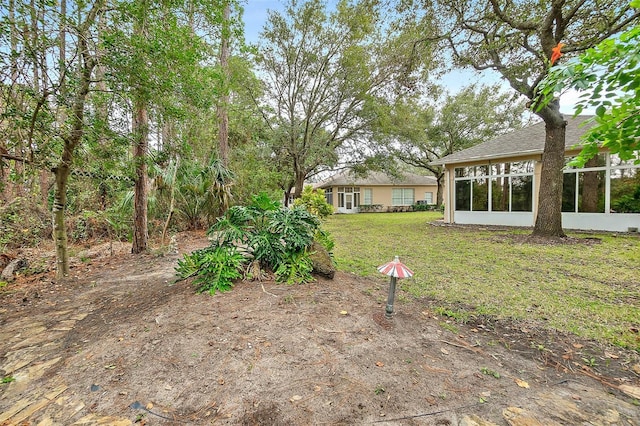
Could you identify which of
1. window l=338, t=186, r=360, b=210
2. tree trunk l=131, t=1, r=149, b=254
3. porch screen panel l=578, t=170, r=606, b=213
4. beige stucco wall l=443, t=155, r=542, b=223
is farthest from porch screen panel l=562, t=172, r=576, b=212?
window l=338, t=186, r=360, b=210

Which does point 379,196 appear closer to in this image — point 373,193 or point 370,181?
point 373,193

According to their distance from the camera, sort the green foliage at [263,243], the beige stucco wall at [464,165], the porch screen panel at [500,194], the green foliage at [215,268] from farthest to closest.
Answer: the porch screen panel at [500,194], the beige stucco wall at [464,165], the green foliage at [263,243], the green foliage at [215,268]

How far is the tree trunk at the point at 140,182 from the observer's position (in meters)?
4.62

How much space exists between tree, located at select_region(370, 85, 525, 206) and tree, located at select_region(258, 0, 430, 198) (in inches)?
99.6

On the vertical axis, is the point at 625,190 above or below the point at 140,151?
below

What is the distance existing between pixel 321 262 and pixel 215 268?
1.32m

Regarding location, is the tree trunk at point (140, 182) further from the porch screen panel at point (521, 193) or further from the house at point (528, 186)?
the porch screen panel at point (521, 193)

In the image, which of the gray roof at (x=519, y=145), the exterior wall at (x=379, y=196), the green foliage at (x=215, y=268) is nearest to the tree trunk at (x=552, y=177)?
the gray roof at (x=519, y=145)

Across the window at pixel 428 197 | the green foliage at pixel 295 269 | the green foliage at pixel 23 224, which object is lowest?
the green foliage at pixel 295 269

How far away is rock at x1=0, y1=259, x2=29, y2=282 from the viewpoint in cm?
452

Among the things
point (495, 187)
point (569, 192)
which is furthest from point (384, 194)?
point (569, 192)

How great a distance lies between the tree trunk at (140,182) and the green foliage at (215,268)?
7.17 ft

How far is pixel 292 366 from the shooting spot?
212cm

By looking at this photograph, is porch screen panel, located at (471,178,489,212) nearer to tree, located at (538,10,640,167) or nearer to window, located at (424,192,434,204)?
tree, located at (538,10,640,167)
